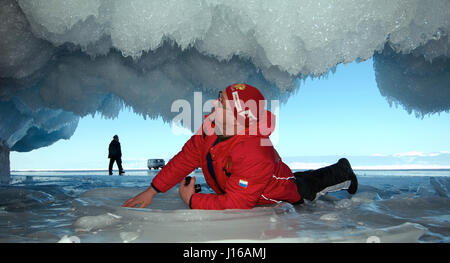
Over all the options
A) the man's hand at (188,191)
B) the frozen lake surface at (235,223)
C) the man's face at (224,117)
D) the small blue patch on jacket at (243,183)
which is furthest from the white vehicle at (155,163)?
the small blue patch on jacket at (243,183)

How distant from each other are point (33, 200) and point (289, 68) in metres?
2.24

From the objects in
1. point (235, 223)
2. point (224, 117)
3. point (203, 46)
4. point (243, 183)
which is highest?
point (203, 46)

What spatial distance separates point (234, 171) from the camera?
140 centimetres

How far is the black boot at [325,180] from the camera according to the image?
6.19 feet

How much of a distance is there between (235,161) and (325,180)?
34.2 inches

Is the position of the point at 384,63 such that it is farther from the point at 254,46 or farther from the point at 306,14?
the point at 306,14

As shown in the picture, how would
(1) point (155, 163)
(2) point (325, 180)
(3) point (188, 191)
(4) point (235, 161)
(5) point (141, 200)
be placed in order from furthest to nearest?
(1) point (155, 163), (2) point (325, 180), (5) point (141, 200), (3) point (188, 191), (4) point (235, 161)

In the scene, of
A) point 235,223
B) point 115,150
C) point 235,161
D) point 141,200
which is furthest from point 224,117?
point 115,150

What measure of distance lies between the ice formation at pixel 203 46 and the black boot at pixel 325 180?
3.02 ft

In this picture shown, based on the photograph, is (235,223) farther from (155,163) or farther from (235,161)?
(155,163)

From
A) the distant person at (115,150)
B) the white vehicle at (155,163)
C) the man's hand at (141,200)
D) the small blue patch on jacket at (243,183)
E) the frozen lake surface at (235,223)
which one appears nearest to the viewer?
the frozen lake surface at (235,223)

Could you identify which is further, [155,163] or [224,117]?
[155,163]

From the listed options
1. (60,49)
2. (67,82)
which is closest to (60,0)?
(60,49)

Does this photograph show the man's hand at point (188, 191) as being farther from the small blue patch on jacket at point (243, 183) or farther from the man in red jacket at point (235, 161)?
the small blue patch on jacket at point (243, 183)
